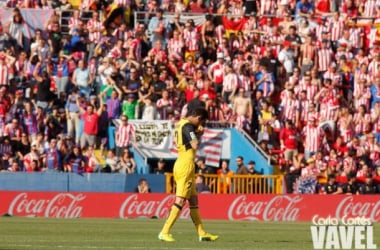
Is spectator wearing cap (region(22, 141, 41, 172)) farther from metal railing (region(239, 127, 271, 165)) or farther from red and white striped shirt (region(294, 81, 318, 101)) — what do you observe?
red and white striped shirt (region(294, 81, 318, 101))

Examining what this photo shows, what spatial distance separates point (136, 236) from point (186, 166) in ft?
7.11

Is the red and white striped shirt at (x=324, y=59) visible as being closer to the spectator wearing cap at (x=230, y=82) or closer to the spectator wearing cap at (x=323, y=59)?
the spectator wearing cap at (x=323, y=59)

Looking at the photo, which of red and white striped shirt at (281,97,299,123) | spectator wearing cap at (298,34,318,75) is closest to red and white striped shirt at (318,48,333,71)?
spectator wearing cap at (298,34,318,75)

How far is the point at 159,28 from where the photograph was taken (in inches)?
1634

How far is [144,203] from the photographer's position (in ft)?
115

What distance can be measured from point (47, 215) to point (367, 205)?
828 centimetres

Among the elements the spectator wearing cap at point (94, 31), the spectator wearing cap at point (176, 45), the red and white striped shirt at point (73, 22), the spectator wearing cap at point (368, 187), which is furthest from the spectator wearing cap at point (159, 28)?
the spectator wearing cap at point (368, 187)

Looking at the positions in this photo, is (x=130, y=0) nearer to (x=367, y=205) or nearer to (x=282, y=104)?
(x=282, y=104)

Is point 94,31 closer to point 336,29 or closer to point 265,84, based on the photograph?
point 265,84

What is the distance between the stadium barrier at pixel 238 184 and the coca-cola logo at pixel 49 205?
277cm

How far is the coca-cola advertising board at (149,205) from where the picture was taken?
114ft

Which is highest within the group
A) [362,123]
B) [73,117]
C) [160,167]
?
[73,117]

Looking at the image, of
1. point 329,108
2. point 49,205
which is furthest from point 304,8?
point 49,205

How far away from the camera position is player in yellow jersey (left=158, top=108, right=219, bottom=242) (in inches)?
862
